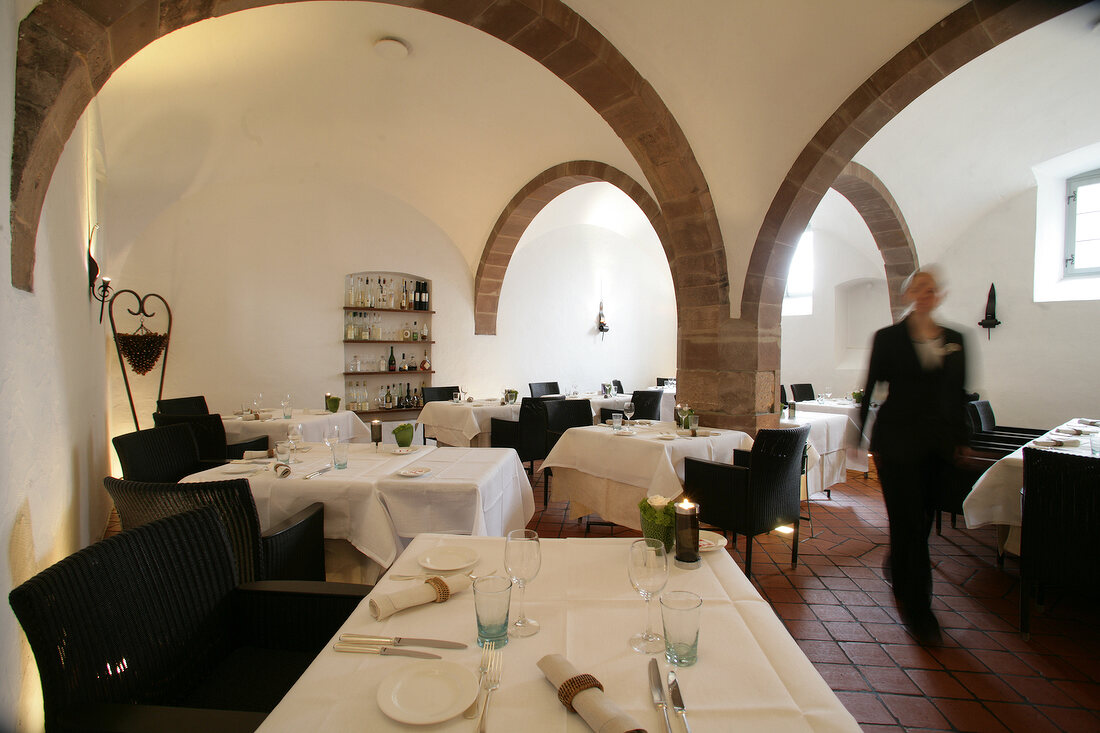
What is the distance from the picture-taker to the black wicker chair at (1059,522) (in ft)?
7.27

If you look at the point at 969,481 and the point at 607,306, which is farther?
the point at 607,306

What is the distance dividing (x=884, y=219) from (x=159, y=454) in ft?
24.6

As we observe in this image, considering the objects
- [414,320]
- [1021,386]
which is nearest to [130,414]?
[414,320]

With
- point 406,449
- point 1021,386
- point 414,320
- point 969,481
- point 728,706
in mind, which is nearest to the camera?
point 728,706

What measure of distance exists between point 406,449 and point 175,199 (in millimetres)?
4549

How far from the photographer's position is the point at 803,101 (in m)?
3.67

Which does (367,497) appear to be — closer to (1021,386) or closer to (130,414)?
(130,414)

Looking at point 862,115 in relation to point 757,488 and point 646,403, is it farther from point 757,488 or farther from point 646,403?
point 646,403

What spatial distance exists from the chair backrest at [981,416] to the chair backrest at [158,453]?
5839mm

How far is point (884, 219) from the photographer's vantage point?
6.47 metres

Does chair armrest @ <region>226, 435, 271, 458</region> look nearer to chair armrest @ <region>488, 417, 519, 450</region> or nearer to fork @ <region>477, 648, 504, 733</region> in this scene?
chair armrest @ <region>488, 417, 519, 450</region>

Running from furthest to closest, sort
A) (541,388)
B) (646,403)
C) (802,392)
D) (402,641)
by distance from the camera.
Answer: (541,388)
(802,392)
(646,403)
(402,641)

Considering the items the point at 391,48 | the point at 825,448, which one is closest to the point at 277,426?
the point at 391,48

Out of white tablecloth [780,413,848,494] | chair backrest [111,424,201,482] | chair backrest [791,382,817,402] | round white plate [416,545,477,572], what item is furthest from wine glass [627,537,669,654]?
chair backrest [791,382,817,402]
